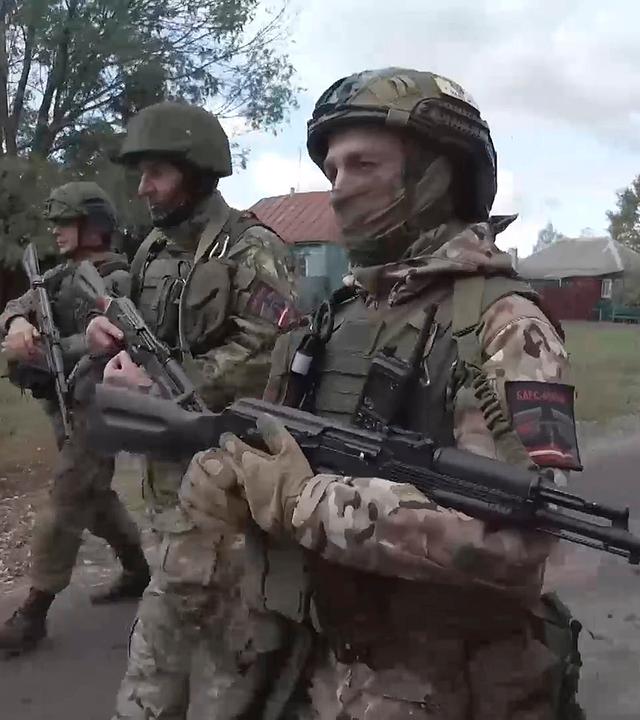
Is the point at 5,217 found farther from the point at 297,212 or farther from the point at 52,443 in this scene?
the point at 297,212

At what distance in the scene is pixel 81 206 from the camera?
461cm

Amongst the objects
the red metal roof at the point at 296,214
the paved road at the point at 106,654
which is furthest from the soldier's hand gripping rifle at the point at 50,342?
the red metal roof at the point at 296,214

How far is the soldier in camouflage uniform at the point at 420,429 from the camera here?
1638 millimetres

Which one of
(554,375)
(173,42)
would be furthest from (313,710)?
(173,42)

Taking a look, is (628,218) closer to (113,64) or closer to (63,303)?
(113,64)

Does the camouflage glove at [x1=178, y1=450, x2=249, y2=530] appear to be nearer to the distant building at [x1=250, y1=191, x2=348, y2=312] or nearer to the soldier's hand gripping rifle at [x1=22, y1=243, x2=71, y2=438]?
the soldier's hand gripping rifle at [x1=22, y1=243, x2=71, y2=438]

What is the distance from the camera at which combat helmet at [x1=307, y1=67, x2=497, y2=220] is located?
1.95 meters

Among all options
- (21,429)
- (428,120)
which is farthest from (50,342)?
(21,429)

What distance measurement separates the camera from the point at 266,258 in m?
3.46

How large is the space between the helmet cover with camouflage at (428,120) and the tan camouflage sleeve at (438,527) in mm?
447

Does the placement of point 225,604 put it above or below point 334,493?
below

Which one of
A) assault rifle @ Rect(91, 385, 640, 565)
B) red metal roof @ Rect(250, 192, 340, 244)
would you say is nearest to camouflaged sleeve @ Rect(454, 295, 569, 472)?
assault rifle @ Rect(91, 385, 640, 565)

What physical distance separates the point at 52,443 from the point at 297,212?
61.0ft

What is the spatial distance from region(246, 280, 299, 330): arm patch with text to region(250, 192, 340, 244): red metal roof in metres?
17.0
